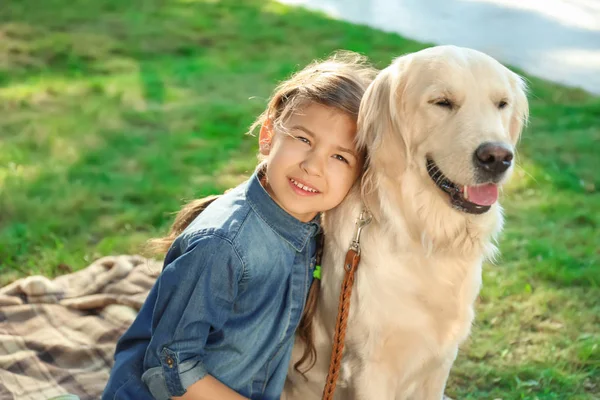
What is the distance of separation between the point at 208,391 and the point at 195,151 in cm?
344

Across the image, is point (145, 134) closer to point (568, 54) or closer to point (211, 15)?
point (211, 15)

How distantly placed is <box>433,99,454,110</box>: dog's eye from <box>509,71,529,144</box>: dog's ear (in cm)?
27

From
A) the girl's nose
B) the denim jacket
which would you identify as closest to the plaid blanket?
the denim jacket

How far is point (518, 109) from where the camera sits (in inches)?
89.1

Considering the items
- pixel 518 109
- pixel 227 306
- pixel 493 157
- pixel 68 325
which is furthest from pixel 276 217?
pixel 68 325

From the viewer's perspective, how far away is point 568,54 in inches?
300

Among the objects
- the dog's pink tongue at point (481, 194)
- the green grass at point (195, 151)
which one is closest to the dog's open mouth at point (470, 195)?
the dog's pink tongue at point (481, 194)

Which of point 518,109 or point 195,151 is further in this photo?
point 195,151

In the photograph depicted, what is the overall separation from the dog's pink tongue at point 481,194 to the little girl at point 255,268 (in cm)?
34

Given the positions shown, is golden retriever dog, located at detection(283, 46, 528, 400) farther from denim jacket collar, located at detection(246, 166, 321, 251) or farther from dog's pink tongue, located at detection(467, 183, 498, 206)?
denim jacket collar, located at detection(246, 166, 321, 251)

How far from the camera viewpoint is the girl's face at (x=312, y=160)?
83.5 inches

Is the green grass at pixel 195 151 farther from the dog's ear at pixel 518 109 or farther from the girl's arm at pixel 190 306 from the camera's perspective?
the girl's arm at pixel 190 306

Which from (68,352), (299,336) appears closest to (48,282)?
(68,352)

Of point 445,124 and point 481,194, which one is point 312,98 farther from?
point 481,194
